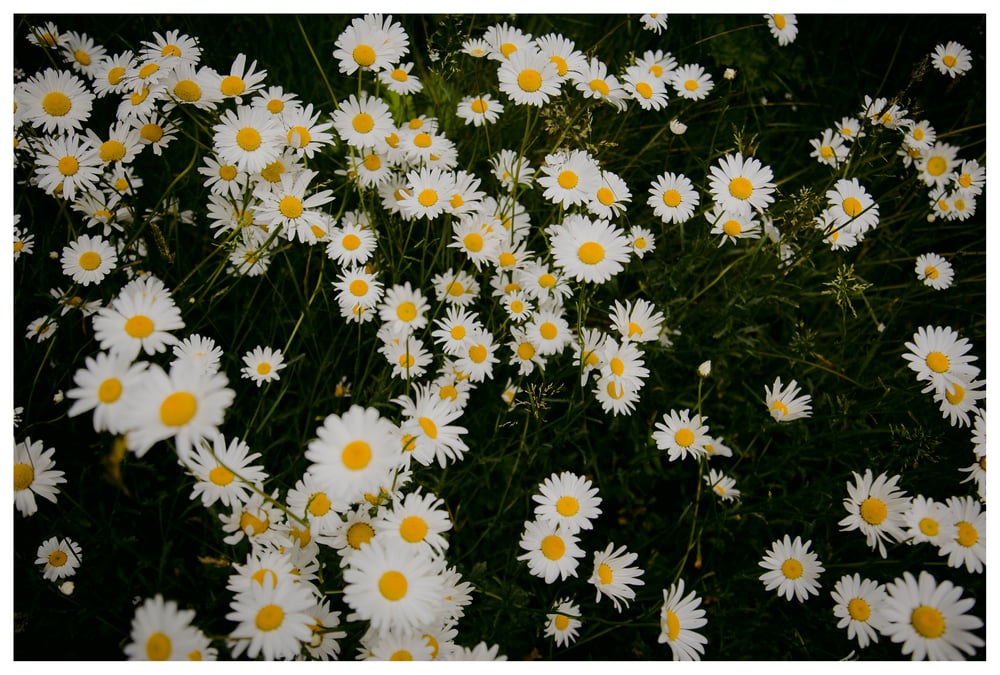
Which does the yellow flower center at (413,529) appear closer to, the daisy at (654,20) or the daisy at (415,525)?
the daisy at (415,525)

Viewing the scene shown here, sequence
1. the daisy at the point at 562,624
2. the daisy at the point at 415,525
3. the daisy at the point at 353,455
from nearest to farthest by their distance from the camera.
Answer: the daisy at the point at 353,455 < the daisy at the point at 415,525 < the daisy at the point at 562,624

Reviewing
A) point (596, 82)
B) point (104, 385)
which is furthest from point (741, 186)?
point (104, 385)

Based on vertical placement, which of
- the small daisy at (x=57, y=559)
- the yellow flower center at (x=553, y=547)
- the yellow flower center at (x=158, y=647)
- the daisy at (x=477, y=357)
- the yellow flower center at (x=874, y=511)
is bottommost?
the yellow flower center at (x=158, y=647)

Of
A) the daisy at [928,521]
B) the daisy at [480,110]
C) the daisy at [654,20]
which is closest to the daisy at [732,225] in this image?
the daisy at [654,20]

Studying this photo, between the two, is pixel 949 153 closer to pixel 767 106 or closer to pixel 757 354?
pixel 767 106

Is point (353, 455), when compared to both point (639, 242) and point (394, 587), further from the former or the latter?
point (639, 242)

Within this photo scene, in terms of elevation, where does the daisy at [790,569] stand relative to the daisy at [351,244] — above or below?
below

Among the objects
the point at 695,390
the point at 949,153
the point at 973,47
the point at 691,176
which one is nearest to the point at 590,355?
the point at 695,390
